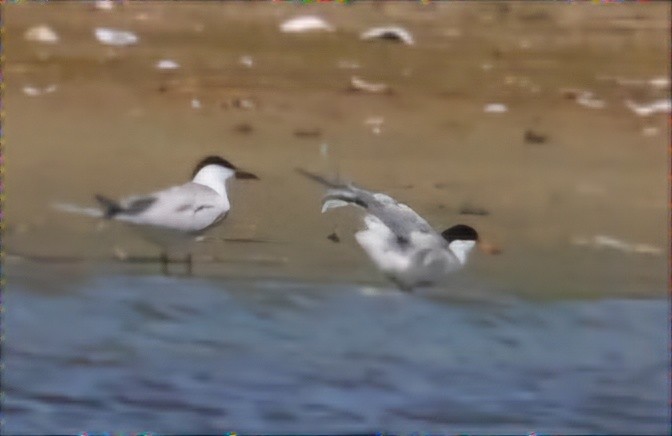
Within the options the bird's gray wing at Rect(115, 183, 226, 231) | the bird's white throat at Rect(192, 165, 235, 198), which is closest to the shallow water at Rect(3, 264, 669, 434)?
the bird's gray wing at Rect(115, 183, 226, 231)

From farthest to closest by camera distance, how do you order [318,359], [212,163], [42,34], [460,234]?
[42,34]
[212,163]
[460,234]
[318,359]

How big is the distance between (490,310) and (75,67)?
1.83 meters

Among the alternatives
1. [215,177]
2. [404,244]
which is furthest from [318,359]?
[215,177]

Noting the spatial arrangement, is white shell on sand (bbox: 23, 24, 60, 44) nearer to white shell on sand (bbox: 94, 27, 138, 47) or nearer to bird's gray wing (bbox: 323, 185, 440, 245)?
white shell on sand (bbox: 94, 27, 138, 47)

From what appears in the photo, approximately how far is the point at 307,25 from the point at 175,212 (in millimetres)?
1204

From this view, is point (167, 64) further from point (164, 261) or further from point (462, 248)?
point (462, 248)

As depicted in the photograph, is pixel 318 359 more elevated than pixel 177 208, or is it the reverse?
pixel 177 208

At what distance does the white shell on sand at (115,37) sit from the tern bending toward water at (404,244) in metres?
1.13

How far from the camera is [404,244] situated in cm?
343

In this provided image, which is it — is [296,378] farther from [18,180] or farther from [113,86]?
[113,86]

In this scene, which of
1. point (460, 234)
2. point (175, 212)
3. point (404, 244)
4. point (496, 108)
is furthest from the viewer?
point (496, 108)

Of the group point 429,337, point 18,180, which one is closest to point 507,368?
point 429,337

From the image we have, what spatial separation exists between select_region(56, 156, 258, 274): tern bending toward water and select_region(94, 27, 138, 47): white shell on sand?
808 millimetres

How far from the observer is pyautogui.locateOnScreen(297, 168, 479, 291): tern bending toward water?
344cm
